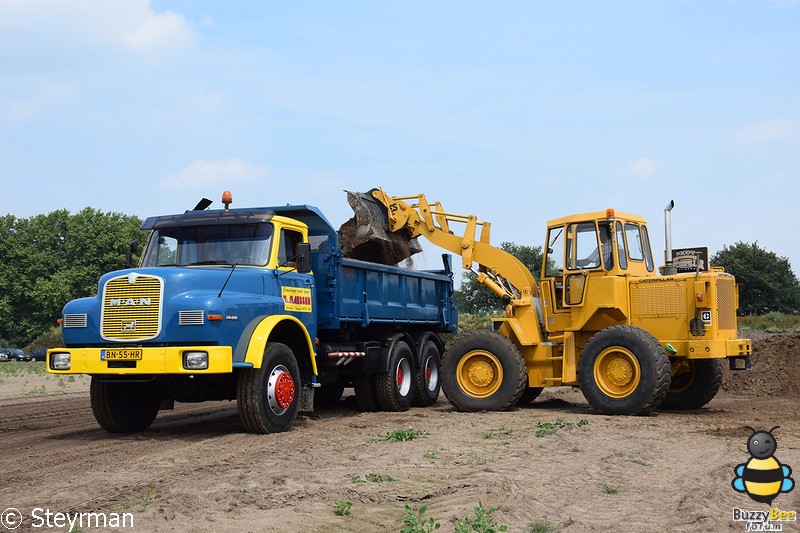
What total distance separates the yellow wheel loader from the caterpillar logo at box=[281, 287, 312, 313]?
3321 mm

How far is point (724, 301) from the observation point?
14.3 m

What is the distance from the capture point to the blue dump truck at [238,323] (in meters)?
10.8

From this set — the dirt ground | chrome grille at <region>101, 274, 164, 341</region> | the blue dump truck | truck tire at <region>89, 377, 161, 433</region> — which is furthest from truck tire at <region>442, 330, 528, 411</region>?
chrome grille at <region>101, 274, 164, 341</region>

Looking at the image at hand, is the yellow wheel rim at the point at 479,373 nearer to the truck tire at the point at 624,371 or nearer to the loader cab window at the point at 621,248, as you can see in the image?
the truck tire at the point at 624,371

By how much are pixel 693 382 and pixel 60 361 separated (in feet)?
34.5

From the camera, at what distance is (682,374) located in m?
15.7

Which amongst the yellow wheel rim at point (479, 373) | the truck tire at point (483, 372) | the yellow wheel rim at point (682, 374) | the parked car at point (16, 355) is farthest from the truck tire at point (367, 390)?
the parked car at point (16, 355)

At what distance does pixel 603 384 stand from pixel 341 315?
14.4 ft

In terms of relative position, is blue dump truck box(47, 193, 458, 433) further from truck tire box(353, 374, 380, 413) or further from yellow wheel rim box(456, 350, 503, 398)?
yellow wheel rim box(456, 350, 503, 398)

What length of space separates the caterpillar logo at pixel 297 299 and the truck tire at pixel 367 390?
2.88 m

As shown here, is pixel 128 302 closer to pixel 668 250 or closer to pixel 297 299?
pixel 297 299

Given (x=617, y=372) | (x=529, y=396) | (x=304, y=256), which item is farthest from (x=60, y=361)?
(x=529, y=396)

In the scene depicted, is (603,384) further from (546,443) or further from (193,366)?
(193,366)

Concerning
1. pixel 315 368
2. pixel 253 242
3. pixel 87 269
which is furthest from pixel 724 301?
pixel 87 269
